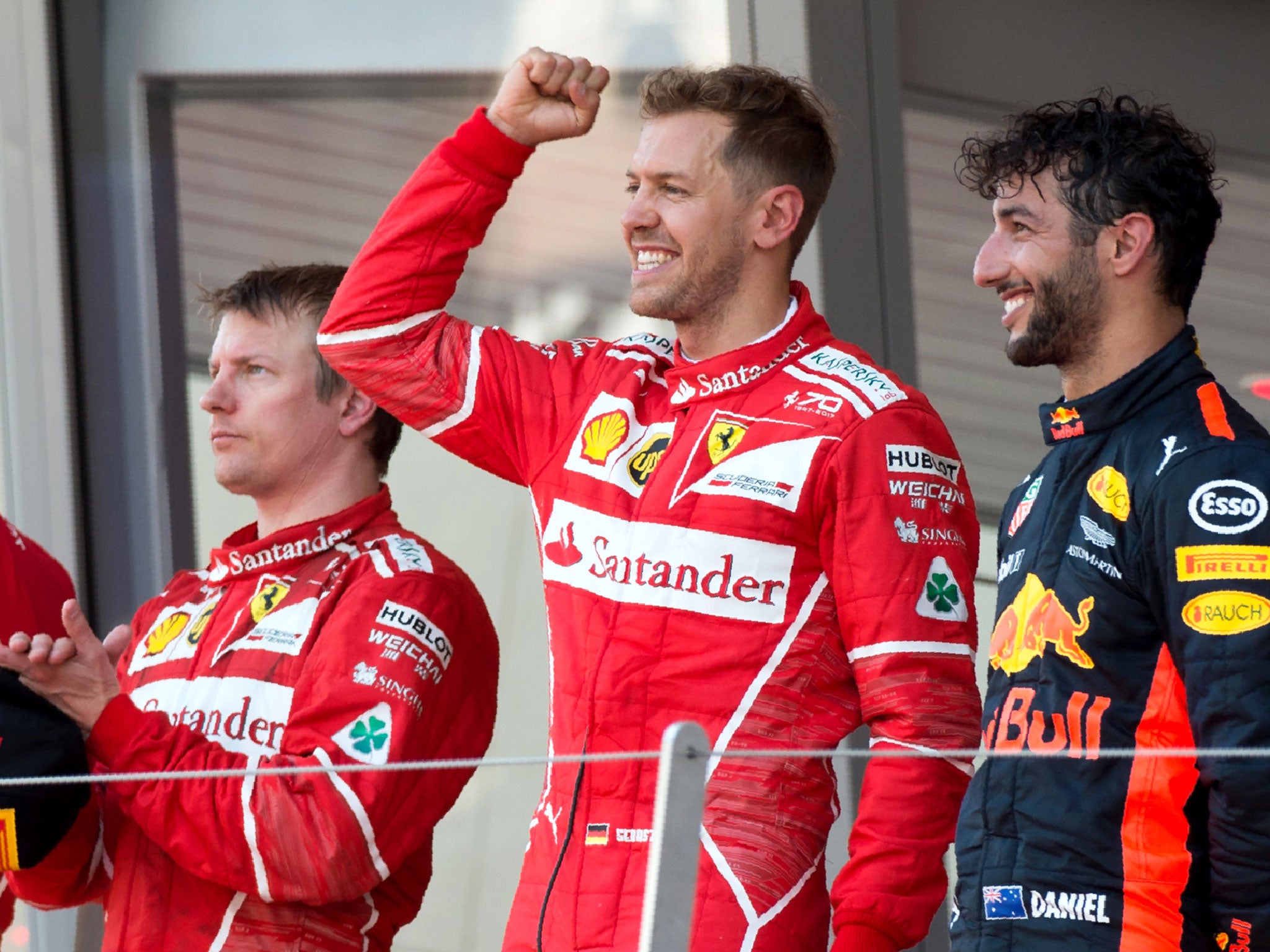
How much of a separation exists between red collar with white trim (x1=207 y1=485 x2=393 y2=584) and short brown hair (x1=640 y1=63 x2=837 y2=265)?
677mm

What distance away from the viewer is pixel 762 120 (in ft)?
7.29

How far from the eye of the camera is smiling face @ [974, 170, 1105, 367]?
1896 millimetres

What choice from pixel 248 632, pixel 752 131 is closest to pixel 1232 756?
pixel 752 131

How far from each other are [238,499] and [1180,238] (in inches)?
93.7

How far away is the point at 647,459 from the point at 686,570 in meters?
0.17

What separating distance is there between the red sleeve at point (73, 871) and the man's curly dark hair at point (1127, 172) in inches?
54.3

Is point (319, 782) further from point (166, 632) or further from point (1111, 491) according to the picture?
point (1111, 491)

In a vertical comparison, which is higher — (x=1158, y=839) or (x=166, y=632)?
(x=166, y=632)

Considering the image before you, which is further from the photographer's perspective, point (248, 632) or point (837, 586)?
point (248, 632)

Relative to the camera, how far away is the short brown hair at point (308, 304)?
2.57 m

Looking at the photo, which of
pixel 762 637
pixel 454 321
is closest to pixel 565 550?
pixel 762 637

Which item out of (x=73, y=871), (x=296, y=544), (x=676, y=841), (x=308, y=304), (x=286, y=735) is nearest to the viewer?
(x=676, y=841)

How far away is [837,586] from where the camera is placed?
1.93 m

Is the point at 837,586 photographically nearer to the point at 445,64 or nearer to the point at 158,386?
the point at 445,64
